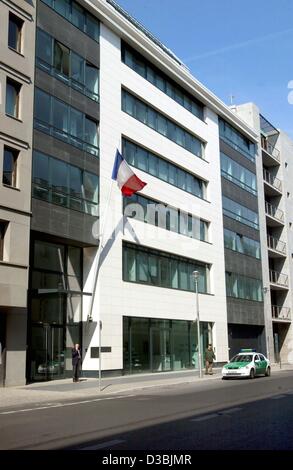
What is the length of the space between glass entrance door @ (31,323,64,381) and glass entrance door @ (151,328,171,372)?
752cm

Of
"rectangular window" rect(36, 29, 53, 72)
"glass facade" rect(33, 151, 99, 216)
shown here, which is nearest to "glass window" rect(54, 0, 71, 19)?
"rectangular window" rect(36, 29, 53, 72)

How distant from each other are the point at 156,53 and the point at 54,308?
18.2 metres

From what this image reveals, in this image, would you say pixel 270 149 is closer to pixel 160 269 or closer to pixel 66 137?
pixel 160 269

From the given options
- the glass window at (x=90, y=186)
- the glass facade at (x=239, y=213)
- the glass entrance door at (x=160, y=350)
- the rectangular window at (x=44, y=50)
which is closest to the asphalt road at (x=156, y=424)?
the glass window at (x=90, y=186)

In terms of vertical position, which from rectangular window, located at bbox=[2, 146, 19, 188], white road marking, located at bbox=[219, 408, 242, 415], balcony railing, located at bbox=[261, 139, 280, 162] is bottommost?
white road marking, located at bbox=[219, 408, 242, 415]

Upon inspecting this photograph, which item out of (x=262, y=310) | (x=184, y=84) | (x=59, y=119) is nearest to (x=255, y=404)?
(x=59, y=119)

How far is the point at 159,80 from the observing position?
122 ft

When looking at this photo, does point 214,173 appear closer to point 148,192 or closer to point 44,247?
point 148,192

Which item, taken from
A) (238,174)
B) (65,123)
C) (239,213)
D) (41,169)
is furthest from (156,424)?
(238,174)

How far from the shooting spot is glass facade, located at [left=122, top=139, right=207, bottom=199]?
33.0 metres

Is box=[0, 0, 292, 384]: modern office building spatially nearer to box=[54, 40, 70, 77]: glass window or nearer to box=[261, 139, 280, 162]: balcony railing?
box=[54, 40, 70, 77]: glass window

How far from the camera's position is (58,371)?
26438 millimetres

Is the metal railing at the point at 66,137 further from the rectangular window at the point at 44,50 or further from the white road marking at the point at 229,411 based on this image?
the white road marking at the point at 229,411

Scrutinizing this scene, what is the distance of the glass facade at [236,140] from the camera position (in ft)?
152
